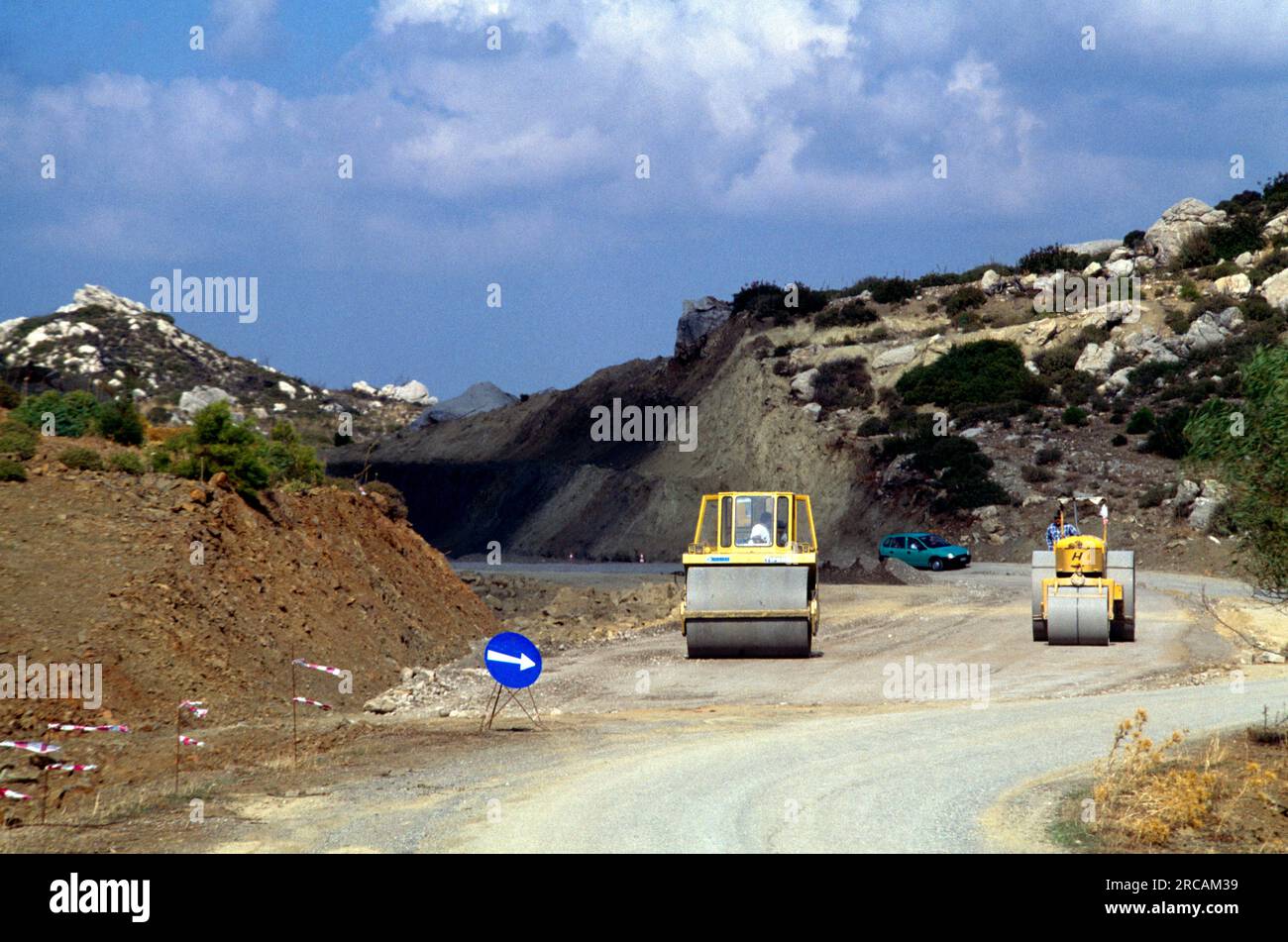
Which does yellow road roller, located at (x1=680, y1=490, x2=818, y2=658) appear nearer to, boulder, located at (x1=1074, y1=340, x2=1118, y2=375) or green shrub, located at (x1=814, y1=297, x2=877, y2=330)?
boulder, located at (x1=1074, y1=340, x2=1118, y2=375)

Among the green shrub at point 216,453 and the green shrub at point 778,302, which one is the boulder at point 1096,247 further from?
the green shrub at point 216,453

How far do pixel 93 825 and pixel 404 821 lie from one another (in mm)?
2896

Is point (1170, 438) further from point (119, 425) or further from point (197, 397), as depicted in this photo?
point (197, 397)

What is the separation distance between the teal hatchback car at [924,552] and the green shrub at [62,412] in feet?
101

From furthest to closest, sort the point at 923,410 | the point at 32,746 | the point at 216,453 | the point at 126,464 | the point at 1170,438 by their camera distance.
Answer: the point at 923,410
the point at 1170,438
the point at 216,453
the point at 126,464
the point at 32,746

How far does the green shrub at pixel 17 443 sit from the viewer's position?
24344 millimetres

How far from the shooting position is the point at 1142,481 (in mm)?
56750

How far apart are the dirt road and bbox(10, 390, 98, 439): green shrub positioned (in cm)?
1109

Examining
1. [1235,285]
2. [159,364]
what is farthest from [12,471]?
[159,364]

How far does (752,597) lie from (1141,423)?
4058 centimetres

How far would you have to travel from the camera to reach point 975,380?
71.3 metres

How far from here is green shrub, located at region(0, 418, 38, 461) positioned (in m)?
24.3

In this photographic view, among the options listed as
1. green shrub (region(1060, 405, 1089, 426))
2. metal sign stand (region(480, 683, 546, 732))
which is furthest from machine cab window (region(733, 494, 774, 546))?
green shrub (region(1060, 405, 1089, 426))

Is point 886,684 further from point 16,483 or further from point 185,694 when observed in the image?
point 16,483
